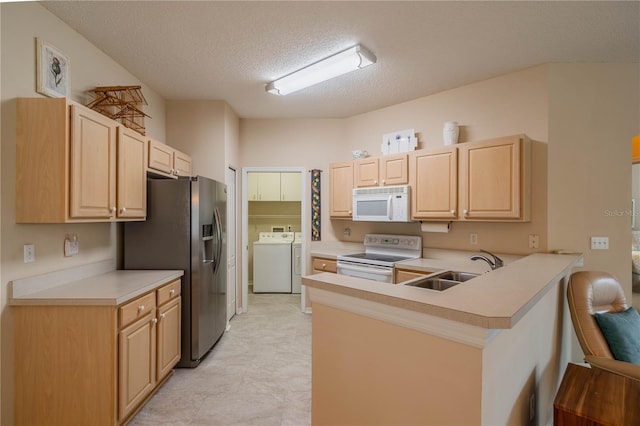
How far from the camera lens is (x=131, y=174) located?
248 centimetres

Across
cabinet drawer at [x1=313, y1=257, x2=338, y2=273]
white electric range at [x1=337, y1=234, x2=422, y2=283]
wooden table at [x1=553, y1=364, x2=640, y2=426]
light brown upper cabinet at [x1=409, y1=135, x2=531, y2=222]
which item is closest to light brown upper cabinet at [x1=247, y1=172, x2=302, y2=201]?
cabinet drawer at [x1=313, y1=257, x2=338, y2=273]

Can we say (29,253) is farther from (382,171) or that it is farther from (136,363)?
(382,171)

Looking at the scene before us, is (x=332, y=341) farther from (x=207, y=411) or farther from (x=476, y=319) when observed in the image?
(x=207, y=411)

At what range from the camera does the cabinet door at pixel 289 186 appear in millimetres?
5605

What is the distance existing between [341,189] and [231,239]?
160 centimetres

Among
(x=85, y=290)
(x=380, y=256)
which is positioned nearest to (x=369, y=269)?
(x=380, y=256)

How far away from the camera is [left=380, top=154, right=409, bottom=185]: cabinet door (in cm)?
348

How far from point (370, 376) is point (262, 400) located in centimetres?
144

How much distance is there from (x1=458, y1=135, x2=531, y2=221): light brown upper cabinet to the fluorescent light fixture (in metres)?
1.30

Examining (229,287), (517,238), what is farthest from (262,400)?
(517,238)

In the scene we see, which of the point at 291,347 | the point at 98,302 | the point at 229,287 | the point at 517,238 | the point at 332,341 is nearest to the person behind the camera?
the point at 332,341

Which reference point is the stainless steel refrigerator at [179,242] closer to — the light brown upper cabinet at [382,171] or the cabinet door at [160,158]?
the cabinet door at [160,158]

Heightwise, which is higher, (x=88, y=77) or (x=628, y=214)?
(x=88, y=77)

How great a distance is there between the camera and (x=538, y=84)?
2820 mm
